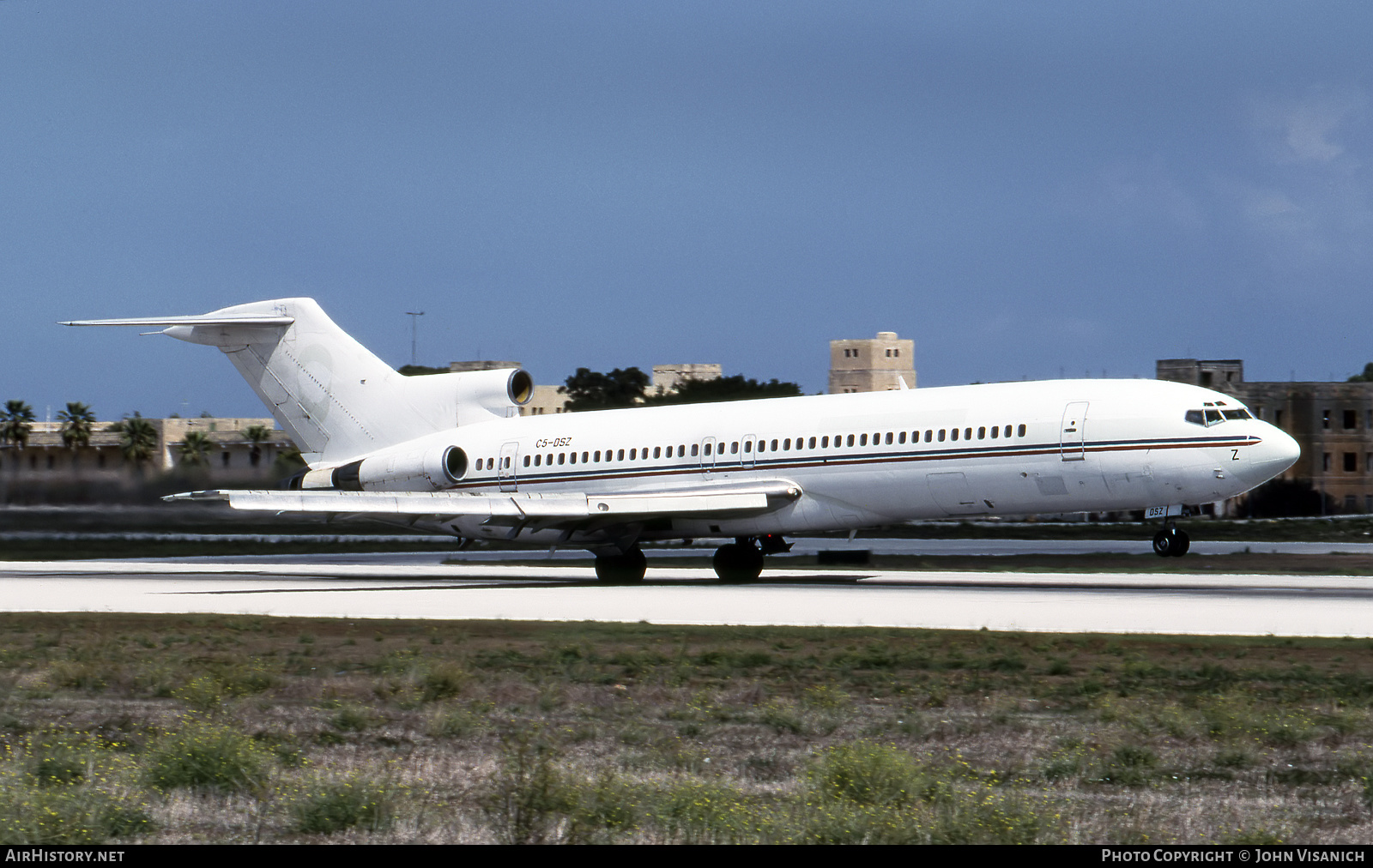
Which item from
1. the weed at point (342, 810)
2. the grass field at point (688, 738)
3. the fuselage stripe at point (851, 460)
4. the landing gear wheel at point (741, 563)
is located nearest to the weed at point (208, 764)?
the grass field at point (688, 738)

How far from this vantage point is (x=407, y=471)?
4097cm

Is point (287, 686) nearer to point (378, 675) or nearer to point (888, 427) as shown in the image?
point (378, 675)

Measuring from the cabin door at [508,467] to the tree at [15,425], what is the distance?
293 feet

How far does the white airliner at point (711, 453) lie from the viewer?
3197 cm

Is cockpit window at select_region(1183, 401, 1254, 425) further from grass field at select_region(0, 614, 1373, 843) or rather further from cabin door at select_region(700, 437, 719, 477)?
grass field at select_region(0, 614, 1373, 843)

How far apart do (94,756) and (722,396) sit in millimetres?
71751

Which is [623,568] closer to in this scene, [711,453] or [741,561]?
[741,561]

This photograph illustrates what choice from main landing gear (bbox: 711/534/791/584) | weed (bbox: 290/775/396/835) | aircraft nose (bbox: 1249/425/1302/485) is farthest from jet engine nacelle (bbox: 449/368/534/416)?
weed (bbox: 290/775/396/835)

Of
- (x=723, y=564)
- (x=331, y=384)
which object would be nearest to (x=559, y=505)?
(x=723, y=564)

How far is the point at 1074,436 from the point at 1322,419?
93.1m

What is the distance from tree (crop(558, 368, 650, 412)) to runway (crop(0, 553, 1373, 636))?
2347 inches

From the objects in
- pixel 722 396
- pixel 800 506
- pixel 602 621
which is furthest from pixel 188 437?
pixel 602 621

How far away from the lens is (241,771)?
1120cm

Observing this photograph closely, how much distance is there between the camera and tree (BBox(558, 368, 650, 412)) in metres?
105
